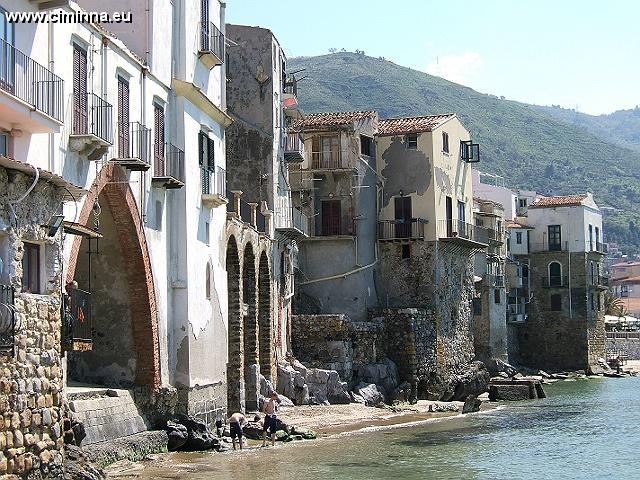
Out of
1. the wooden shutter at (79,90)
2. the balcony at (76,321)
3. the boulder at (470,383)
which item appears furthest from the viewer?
the boulder at (470,383)

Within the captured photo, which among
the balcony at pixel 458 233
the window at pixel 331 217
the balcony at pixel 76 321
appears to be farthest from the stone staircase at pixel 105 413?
the balcony at pixel 458 233

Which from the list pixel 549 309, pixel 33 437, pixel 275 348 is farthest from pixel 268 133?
pixel 549 309

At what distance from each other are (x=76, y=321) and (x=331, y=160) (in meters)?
35.0

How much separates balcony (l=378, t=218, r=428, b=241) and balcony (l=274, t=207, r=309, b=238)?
5.40 meters

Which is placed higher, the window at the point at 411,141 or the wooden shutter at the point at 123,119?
the window at the point at 411,141

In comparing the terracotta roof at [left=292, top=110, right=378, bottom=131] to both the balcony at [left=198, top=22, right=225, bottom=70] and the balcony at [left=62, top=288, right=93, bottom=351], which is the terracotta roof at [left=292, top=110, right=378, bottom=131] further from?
the balcony at [left=62, top=288, right=93, bottom=351]

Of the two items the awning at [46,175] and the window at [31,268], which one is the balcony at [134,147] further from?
the window at [31,268]

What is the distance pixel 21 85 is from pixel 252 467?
39.4 ft

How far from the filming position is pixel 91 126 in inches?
1052

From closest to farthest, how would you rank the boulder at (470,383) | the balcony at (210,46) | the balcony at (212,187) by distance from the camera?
the balcony at (212,187) < the balcony at (210,46) < the boulder at (470,383)

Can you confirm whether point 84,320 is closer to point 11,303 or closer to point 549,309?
point 11,303

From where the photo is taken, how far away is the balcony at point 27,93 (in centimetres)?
2136

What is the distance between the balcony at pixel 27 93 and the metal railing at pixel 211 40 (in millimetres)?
11571

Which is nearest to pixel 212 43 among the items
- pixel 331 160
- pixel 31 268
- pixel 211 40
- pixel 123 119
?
pixel 211 40
